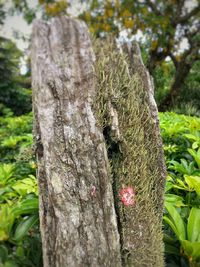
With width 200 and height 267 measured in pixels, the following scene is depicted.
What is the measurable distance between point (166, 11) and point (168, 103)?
10.3 feet

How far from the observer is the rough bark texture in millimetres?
1193

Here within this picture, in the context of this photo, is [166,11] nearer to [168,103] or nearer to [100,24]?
[100,24]

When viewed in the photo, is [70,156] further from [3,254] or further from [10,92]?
[10,92]

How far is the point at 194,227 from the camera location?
4.91 ft

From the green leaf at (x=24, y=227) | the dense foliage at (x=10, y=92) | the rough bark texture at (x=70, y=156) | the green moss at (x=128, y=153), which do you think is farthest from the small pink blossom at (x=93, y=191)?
the dense foliage at (x=10, y=92)

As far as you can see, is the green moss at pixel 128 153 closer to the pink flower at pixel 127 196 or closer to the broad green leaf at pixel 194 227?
the pink flower at pixel 127 196

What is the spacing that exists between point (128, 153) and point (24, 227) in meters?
0.56

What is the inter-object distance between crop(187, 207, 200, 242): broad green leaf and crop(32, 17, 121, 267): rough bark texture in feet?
1.33

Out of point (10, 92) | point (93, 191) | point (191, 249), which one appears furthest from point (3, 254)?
point (10, 92)

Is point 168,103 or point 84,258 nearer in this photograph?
point 84,258

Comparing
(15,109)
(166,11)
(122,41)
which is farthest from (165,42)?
(122,41)

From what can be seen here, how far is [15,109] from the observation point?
11633 millimetres

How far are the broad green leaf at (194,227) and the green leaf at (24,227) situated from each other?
0.69 meters

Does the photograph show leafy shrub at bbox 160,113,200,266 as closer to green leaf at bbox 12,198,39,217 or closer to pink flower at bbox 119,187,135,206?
pink flower at bbox 119,187,135,206
